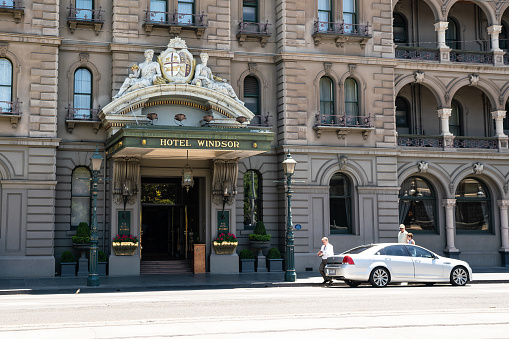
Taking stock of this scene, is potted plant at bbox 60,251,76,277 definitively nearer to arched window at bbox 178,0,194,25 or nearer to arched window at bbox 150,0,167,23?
arched window at bbox 150,0,167,23

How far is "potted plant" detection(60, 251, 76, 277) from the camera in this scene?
983 inches

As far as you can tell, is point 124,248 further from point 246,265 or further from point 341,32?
point 341,32

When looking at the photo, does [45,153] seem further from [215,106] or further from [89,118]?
[215,106]

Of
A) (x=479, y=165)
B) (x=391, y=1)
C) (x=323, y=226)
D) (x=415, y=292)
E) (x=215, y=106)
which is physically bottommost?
(x=415, y=292)

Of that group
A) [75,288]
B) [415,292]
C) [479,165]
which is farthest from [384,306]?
[479,165]

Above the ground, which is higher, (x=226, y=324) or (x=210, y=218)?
(x=210, y=218)

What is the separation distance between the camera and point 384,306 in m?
15.0

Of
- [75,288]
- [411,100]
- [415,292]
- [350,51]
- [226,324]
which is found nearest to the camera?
[226,324]

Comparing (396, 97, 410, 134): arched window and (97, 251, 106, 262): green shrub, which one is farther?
(396, 97, 410, 134): arched window

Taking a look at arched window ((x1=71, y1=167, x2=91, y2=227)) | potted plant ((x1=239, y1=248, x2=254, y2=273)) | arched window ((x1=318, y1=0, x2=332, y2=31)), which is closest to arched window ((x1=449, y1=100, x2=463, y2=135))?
arched window ((x1=318, y1=0, x2=332, y2=31))

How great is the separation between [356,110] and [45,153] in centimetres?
1367

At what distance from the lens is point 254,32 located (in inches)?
1135

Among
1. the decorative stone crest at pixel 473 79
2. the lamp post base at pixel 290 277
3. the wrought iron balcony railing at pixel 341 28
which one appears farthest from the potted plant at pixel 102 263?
the decorative stone crest at pixel 473 79

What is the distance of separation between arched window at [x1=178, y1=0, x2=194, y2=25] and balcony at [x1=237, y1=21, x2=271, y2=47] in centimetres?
221
